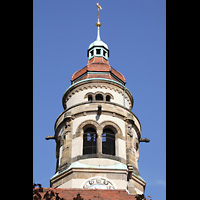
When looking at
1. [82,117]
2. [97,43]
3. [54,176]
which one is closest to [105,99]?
[82,117]

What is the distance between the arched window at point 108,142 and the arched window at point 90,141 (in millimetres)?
568

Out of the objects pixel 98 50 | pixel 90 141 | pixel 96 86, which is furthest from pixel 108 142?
pixel 98 50

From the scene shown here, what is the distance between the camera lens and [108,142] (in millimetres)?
26000

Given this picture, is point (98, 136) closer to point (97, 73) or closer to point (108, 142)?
point (108, 142)

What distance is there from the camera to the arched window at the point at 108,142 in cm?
2575

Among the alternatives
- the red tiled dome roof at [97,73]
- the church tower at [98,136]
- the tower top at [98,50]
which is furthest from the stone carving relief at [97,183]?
the tower top at [98,50]

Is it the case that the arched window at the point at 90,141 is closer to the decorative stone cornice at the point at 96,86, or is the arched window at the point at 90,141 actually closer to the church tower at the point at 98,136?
the church tower at the point at 98,136

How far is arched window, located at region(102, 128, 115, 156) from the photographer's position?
25.8 m

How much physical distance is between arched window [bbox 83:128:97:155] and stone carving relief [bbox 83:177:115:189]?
2.24 m

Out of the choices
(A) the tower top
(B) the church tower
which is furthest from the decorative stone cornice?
(A) the tower top
